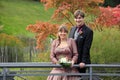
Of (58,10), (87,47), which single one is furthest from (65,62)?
(58,10)

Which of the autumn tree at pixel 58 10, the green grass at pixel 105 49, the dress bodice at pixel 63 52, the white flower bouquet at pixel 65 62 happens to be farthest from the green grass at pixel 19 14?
the white flower bouquet at pixel 65 62

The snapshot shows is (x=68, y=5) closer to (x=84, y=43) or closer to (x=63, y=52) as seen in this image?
(x=84, y=43)

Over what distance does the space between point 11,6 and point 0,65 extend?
44.0 meters

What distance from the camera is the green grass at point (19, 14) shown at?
149ft

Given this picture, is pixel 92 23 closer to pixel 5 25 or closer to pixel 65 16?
pixel 65 16

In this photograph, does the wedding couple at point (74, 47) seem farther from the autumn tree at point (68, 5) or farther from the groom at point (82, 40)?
the autumn tree at point (68, 5)

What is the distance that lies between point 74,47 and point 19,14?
141 ft

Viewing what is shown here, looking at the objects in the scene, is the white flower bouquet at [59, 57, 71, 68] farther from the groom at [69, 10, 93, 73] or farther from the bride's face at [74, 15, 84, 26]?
the bride's face at [74, 15, 84, 26]

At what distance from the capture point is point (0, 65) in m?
7.78

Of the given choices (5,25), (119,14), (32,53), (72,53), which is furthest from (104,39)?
(5,25)

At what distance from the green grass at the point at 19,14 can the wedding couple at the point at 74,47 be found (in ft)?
113

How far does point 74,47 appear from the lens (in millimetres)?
8289

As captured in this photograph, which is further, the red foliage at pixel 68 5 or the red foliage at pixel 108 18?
the red foliage at pixel 108 18

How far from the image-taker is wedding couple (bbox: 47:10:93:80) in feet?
26.9
